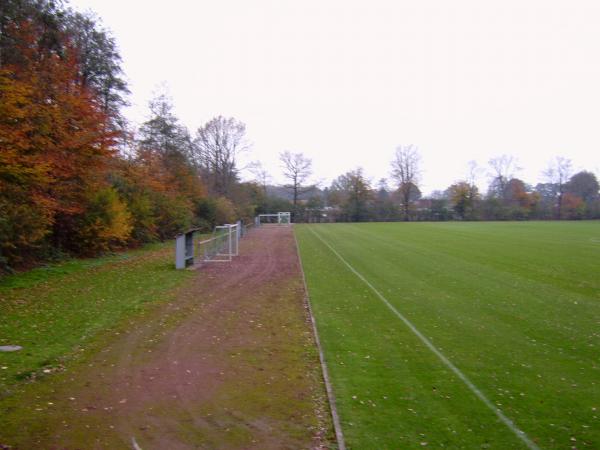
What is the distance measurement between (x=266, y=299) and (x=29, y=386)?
22.1 feet

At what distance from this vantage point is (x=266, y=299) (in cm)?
1195

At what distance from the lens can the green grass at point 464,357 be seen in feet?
15.6

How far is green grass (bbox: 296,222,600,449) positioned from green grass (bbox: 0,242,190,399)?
3988 mm

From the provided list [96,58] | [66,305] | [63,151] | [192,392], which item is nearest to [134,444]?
[192,392]

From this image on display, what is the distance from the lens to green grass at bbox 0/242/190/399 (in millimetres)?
6707

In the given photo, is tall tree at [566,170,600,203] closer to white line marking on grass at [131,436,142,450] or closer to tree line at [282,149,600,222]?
tree line at [282,149,600,222]

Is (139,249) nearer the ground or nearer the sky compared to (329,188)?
nearer the ground

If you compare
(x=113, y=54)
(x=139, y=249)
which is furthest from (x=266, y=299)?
(x=113, y=54)

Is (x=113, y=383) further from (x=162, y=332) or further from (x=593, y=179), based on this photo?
(x=593, y=179)

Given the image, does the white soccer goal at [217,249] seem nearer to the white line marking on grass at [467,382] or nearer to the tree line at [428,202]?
the white line marking on grass at [467,382]

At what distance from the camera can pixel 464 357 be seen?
7117mm

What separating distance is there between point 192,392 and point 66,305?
20.2 feet

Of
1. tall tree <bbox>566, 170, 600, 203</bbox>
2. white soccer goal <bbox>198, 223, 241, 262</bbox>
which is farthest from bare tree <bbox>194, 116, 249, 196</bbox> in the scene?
tall tree <bbox>566, 170, 600, 203</bbox>

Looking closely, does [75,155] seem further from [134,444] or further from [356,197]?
[356,197]
